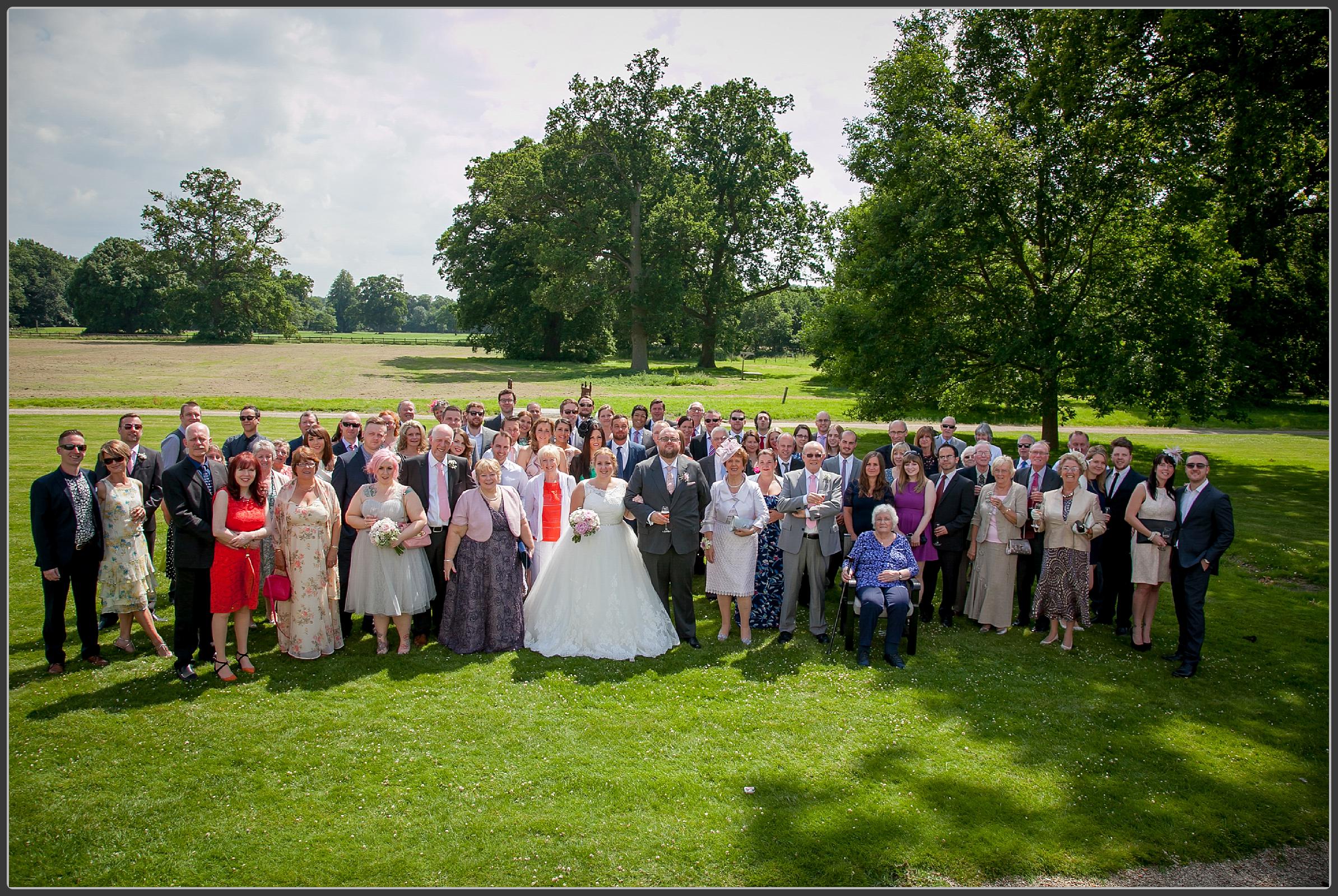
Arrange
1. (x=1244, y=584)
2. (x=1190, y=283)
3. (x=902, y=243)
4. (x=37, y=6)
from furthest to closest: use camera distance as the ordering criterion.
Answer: (x=902, y=243) → (x=1190, y=283) → (x=1244, y=584) → (x=37, y=6)

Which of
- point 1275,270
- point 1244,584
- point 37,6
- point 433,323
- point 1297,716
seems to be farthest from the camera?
point 433,323

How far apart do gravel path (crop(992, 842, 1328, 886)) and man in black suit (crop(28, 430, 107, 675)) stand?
808cm

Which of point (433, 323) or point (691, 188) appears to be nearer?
point (691, 188)

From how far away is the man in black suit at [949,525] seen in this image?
28.0 feet

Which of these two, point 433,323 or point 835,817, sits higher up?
point 433,323

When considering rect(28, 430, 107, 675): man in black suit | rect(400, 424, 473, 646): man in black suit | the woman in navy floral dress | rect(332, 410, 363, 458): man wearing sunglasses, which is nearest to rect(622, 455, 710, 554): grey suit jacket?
the woman in navy floral dress

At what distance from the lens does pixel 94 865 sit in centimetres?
446

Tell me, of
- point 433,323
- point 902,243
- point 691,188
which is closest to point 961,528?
point 902,243

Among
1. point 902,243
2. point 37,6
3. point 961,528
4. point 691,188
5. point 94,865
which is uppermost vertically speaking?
point 691,188

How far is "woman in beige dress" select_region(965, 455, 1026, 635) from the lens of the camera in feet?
27.6

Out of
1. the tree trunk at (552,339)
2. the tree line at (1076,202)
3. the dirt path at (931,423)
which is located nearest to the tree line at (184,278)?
the tree trunk at (552,339)

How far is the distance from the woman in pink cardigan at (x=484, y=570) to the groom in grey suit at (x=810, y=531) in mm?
2875

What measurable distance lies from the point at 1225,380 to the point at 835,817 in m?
19.7

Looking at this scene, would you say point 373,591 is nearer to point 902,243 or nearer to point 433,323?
point 902,243
